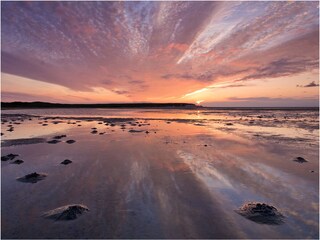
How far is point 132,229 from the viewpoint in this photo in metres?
4.92

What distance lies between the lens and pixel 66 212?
5535 mm

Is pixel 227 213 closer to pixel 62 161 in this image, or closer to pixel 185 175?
pixel 185 175

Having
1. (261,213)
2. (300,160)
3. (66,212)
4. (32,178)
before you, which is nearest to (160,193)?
(66,212)

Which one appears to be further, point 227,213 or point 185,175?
point 185,175

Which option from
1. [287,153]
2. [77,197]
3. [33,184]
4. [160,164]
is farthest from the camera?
[287,153]

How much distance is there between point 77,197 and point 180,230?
305 centimetres

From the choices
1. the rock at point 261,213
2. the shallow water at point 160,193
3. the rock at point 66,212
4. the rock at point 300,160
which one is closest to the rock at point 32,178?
the shallow water at point 160,193

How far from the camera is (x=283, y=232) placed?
16.0ft

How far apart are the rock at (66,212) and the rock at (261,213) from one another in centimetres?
358

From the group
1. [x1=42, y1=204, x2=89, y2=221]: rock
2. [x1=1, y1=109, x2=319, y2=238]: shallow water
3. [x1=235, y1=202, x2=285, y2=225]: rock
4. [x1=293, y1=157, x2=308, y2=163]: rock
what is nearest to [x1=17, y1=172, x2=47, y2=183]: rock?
[x1=1, y1=109, x2=319, y2=238]: shallow water

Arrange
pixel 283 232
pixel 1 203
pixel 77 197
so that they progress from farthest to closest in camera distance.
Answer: pixel 77 197 → pixel 1 203 → pixel 283 232

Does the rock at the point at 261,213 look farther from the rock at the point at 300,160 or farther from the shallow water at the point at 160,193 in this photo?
the rock at the point at 300,160

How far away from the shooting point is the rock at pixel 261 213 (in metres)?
5.39

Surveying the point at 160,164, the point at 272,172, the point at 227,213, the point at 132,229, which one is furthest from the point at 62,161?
the point at 272,172
